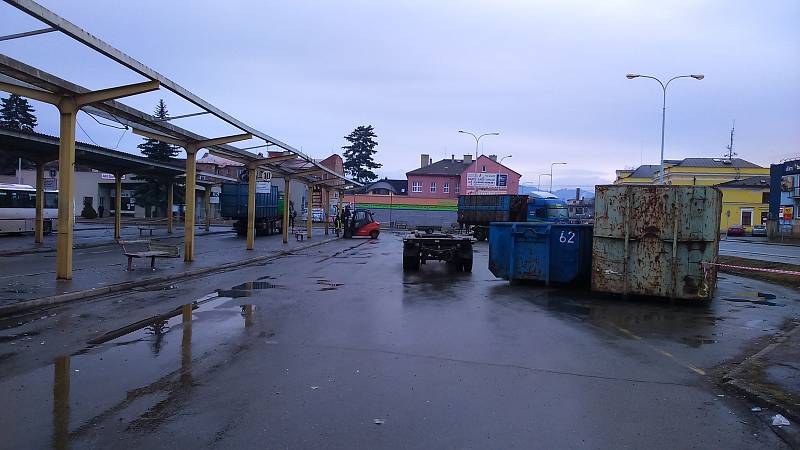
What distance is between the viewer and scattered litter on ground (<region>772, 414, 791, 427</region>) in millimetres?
5164

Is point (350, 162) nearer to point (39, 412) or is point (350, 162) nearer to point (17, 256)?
point (17, 256)

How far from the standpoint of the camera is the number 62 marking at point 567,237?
14148 mm

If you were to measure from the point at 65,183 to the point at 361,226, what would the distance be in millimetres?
29540

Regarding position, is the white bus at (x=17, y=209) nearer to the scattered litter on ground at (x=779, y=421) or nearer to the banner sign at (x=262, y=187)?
the banner sign at (x=262, y=187)

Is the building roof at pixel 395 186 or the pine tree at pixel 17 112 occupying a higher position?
the pine tree at pixel 17 112

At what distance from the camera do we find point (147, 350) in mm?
7453

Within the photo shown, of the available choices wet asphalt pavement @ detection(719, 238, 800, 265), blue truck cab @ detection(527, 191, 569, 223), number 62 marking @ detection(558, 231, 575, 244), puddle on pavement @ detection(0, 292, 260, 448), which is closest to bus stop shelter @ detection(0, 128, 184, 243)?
puddle on pavement @ detection(0, 292, 260, 448)

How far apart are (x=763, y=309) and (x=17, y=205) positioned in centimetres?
3606

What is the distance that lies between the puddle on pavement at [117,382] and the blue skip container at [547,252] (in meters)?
7.94

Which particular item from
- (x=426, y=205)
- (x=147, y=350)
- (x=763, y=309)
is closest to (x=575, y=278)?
(x=763, y=309)

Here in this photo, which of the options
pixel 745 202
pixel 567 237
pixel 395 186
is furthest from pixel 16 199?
pixel 745 202

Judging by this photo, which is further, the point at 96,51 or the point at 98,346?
the point at 96,51

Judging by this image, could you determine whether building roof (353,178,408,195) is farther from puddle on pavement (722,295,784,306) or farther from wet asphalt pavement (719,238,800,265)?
puddle on pavement (722,295,784,306)

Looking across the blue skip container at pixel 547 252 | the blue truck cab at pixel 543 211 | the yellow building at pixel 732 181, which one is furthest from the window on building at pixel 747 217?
the blue skip container at pixel 547 252
